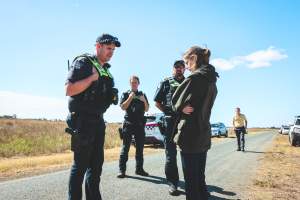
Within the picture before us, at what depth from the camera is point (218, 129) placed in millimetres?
38000

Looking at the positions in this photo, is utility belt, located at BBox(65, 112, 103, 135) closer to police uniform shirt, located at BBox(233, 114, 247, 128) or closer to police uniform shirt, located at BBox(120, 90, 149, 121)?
police uniform shirt, located at BBox(120, 90, 149, 121)

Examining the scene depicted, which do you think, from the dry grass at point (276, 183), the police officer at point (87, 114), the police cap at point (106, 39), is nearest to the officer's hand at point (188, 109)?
the police officer at point (87, 114)

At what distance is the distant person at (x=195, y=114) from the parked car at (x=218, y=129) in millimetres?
33958

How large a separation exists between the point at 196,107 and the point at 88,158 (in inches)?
49.4

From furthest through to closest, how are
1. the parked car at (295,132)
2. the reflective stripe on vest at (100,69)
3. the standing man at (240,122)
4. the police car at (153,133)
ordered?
the parked car at (295,132), the police car at (153,133), the standing man at (240,122), the reflective stripe on vest at (100,69)

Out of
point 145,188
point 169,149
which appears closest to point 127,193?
point 145,188

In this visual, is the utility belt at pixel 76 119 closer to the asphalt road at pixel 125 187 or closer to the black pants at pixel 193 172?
the black pants at pixel 193 172

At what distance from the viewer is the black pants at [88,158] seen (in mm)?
3619

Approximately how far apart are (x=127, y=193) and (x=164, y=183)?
47.9 inches

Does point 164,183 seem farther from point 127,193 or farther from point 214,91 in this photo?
point 214,91

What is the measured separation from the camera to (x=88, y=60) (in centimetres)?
364

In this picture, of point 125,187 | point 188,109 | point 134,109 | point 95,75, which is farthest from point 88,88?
point 134,109

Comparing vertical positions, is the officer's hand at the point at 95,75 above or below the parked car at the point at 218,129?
above

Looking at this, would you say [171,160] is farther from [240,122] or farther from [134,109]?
[240,122]
